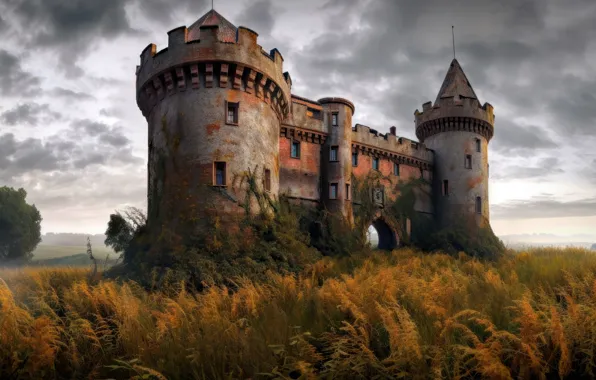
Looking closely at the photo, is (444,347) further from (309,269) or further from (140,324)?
(309,269)

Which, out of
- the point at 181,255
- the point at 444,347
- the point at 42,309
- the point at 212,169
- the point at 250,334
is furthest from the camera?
the point at 212,169

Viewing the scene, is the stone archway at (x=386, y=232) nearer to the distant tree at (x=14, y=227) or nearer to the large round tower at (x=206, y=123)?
the large round tower at (x=206, y=123)

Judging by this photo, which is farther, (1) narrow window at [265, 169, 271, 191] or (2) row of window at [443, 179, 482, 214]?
(2) row of window at [443, 179, 482, 214]

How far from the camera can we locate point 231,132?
1661 cm

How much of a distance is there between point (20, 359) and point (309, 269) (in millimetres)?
10706

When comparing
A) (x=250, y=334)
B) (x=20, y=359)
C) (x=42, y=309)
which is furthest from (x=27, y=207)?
(x=250, y=334)

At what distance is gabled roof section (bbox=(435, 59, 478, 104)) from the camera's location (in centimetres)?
3016

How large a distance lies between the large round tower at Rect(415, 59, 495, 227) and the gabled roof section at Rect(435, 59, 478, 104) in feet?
0.52

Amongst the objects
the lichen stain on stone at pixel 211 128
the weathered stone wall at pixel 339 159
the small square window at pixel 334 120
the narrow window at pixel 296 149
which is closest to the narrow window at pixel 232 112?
the lichen stain on stone at pixel 211 128

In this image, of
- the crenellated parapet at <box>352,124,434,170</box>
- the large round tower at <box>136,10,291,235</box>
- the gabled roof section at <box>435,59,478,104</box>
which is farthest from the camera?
the gabled roof section at <box>435,59,478,104</box>

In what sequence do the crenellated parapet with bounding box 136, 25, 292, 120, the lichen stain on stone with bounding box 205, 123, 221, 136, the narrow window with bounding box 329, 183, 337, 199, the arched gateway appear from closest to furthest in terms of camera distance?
1. the crenellated parapet with bounding box 136, 25, 292, 120
2. the lichen stain on stone with bounding box 205, 123, 221, 136
3. the narrow window with bounding box 329, 183, 337, 199
4. the arched gateway

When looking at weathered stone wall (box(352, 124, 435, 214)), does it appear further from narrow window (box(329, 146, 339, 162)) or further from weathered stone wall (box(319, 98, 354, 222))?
narrow window (box(329, 146, 339, 162))

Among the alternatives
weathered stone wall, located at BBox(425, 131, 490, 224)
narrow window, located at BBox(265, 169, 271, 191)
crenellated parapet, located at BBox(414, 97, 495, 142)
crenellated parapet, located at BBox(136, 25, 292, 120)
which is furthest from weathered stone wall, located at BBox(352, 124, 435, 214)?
crenellated parapet, located at BBox(136, 25, 292, 120)

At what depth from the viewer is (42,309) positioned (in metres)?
8.20
